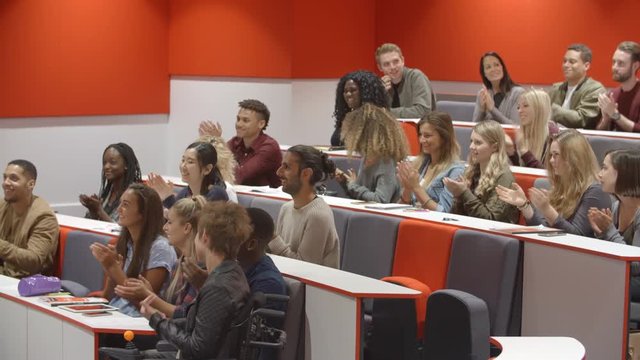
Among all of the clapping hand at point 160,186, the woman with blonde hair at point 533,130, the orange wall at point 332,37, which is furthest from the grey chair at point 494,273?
the orange wall at point 332,37

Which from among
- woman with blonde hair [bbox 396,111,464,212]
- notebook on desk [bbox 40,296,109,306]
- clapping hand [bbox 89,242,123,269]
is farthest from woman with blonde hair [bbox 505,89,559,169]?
notebook on desk [bbox 40,296,109,306]

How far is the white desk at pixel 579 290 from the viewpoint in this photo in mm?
4473

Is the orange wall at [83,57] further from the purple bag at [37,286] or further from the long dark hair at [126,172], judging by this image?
the purple bag at [37,286]

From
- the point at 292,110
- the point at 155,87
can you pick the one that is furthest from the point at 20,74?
the point at 292,110

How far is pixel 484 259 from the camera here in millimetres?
5035

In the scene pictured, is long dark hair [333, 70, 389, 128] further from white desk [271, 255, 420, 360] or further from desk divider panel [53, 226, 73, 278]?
white desk [271, 255, 420, 360]

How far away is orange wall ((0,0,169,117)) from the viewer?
9.24m

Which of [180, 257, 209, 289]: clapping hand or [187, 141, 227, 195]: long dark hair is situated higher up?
[187, 141, 227, 195]: long dark hair

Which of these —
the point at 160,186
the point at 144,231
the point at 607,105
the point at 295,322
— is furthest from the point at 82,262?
the point at 607,105

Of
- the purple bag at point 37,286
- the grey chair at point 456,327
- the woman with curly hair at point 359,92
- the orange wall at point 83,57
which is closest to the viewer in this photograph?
the grey chair at point 456,327

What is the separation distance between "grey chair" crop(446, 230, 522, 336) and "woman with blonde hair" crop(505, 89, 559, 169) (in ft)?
7.33

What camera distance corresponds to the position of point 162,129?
10.4 meters

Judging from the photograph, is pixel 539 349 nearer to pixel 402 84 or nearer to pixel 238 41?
pixel 402 84

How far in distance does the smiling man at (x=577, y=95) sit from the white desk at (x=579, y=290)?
10.6ft
